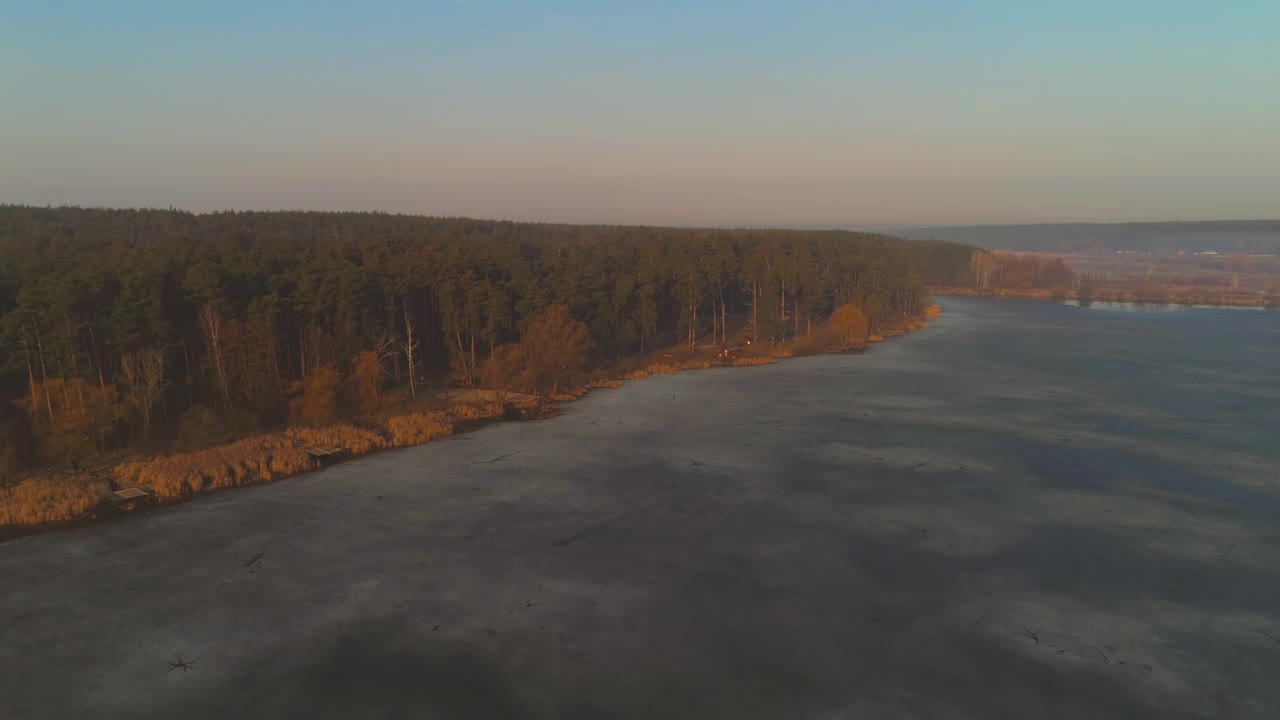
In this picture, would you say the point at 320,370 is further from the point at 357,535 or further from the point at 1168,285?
the point at 1168,285

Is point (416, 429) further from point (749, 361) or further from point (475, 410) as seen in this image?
point (749, 361)

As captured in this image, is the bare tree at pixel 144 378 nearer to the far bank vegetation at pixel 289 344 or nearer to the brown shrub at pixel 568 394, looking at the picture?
the far bank vegetation at pixel 289 344

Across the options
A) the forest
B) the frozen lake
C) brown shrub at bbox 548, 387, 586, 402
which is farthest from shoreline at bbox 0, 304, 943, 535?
the forest

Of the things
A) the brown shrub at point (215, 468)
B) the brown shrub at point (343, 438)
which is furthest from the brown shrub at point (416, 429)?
the brown shrub at point (215, 468)

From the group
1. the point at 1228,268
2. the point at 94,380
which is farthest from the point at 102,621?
the point at 1228,268

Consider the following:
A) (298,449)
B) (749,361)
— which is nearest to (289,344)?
(298,449)
